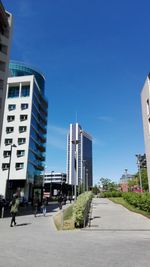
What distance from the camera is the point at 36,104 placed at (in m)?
63.4

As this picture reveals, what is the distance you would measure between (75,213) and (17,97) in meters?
48.5

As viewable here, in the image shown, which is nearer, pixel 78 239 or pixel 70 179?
pixel 78 239

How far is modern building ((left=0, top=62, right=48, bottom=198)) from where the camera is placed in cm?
5250

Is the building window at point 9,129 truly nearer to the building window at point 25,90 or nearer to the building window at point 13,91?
the building window at point 13,91

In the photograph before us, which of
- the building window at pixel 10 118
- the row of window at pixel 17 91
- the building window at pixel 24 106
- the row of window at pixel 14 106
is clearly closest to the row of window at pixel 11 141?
the building window at pixel 10 118

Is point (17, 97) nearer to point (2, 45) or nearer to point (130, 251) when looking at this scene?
point (2, 45)

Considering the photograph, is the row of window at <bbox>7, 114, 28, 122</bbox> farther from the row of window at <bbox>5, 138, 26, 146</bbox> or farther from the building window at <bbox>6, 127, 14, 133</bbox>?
the row of window at <bbox>5, 138, 26, 146</bbox>

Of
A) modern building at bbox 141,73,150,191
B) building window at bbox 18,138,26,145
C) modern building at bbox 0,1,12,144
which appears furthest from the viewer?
building window at bbox 18,138,26,145

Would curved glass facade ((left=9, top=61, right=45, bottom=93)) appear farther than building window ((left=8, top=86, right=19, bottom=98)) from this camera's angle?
Yes

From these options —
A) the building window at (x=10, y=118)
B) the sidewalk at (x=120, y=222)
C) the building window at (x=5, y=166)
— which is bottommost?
the sidewalk at (x=120, y=222)

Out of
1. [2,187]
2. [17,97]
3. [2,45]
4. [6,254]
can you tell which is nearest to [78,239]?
[6,254]

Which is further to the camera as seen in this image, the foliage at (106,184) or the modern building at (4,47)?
the foliage at (106,184)

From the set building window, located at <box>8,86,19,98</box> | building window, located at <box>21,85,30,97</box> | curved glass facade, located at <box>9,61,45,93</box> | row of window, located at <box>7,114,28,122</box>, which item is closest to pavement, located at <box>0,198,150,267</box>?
row of window, located at <box>7,114,28,122</box>

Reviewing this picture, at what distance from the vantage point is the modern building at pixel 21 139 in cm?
5250
